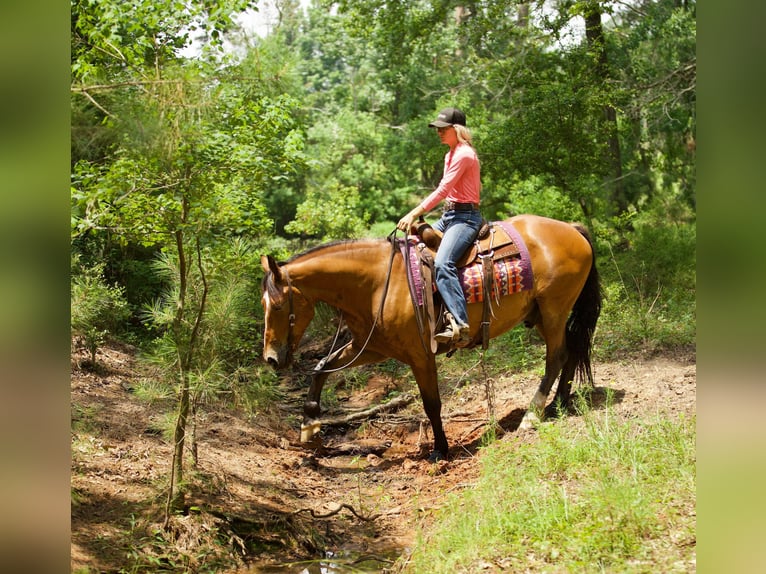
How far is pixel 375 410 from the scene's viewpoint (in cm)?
823

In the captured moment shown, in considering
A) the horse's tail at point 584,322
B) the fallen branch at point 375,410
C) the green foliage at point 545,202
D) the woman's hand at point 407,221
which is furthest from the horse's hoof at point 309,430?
the green foliage at point 545,202

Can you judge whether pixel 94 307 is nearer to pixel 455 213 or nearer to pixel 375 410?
pixel 375 410

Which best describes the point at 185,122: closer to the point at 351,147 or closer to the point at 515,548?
the point at 515,548

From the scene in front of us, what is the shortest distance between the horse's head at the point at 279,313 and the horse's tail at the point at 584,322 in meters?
2.75

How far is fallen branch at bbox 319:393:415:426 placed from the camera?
26.3ft

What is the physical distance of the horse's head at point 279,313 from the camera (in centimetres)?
621

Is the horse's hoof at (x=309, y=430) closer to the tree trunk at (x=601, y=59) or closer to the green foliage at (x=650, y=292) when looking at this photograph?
the green foliage at (x=650, y=292)

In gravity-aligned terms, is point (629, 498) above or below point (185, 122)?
below
